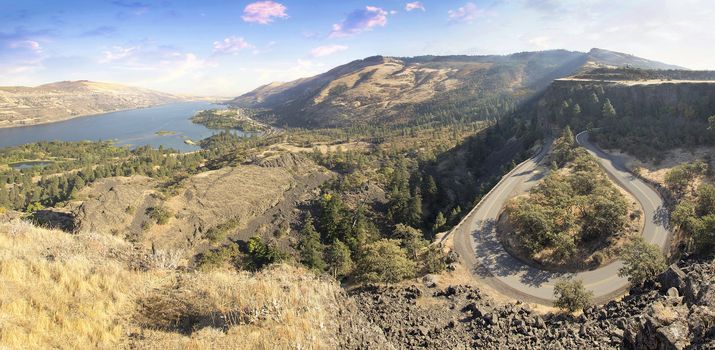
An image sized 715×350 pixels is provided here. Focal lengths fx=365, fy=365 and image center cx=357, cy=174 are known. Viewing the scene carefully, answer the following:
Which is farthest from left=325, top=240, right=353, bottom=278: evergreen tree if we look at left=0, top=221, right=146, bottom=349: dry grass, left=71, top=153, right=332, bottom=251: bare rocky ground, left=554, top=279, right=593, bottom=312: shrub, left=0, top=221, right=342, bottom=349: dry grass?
left=0, top=221, right=146, bottom=349: dry grass

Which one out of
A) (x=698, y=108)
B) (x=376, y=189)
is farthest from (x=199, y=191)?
(x=698, y=108)

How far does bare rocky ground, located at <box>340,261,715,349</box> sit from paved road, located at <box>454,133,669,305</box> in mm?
4933

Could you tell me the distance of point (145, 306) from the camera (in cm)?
919

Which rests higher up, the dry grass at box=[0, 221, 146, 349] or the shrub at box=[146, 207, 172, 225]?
the dry grass at box=[0, 221, 146, 349]

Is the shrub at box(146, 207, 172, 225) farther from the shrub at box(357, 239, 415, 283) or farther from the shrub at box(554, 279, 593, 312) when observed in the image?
the shrub at box(554, 279, 593, 312)

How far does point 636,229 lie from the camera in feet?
107

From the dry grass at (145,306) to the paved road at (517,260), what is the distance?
22162 millimetres

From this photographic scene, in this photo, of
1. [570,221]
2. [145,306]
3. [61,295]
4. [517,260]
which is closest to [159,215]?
[61,295]

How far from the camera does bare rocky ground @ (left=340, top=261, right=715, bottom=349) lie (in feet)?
33.8

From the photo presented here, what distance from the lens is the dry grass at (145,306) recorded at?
7465 mm

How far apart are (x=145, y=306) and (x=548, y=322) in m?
20.7

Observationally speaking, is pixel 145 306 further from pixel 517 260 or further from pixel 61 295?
pixel 517 260

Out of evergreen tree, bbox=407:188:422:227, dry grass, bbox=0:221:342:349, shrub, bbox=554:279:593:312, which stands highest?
dry grass, bbox=0:221:342:349

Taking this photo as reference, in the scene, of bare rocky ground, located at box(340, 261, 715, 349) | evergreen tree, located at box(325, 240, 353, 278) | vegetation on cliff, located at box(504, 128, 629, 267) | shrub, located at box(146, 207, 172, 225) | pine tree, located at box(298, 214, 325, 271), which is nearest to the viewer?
bare rocky ground, located at box(340, 261, 715, 349)
